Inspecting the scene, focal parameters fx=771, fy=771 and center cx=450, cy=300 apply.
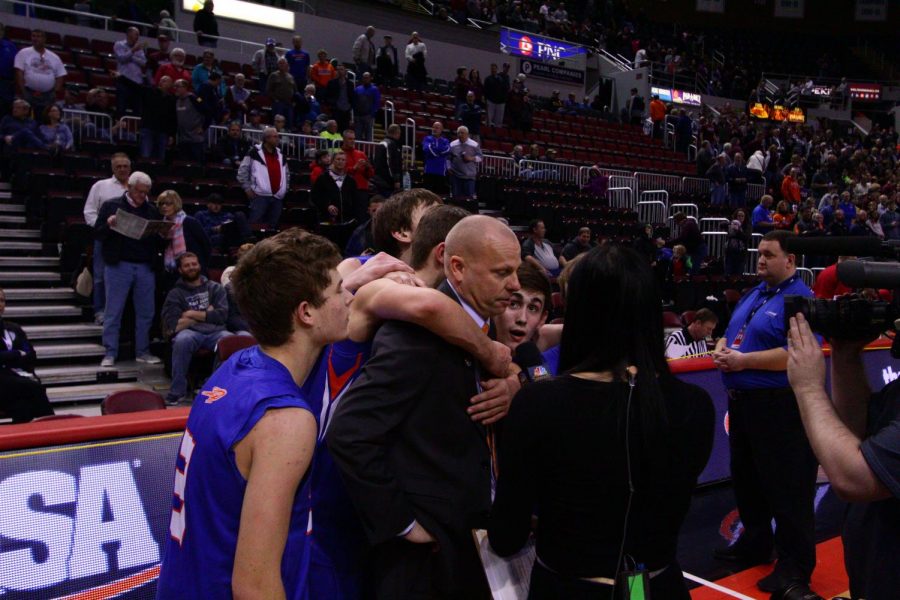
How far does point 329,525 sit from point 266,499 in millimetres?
603

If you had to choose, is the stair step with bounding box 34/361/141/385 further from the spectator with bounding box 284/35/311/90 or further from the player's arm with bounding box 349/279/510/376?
the spectator with bounding box 284/35/311/90

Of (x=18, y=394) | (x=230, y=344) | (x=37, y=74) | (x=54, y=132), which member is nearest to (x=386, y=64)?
(x=37, y=74)

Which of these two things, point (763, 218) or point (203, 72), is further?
point (763, 218)

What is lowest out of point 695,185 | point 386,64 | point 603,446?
point 603,446

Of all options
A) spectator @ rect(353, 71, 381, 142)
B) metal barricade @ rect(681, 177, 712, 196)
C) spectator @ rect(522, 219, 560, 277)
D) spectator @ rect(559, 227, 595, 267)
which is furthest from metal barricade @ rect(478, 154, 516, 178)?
metal barricade @ rect(681, 177, 712, 196)

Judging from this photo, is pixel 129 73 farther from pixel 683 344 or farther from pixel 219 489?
pixel 219 489

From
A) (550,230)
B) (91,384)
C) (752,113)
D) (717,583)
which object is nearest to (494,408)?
(717,583)

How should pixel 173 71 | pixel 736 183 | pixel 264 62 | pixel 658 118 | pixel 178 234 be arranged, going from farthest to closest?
pixel 658 118, pixel 736 183, pixel 264 62, pixel 173 71, pixel 178 234

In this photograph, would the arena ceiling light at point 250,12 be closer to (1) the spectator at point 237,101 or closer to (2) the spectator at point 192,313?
(1) the spectator at point 237,101

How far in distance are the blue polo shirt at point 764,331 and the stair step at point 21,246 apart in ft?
26.9

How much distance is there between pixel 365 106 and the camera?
14289mm

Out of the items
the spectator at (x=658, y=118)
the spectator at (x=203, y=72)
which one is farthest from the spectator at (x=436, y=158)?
the spectator at (x=658, y=118)

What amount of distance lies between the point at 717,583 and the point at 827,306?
260 centimetres

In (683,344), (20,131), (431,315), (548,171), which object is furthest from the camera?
(548,171)
